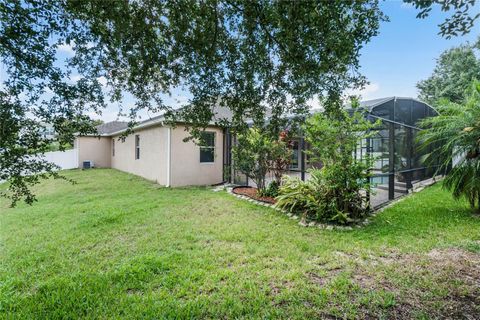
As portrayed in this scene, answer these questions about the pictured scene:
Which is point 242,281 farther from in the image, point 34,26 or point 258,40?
point 34,26

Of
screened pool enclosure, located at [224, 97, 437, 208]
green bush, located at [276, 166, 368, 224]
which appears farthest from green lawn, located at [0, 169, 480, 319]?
screened pool enclosure, located at [224, 97, 437, 208]

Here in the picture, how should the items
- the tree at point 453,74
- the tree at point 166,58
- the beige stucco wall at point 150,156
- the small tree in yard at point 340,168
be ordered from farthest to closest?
the tree at point 453,74 < the beige stucco wall at point 150,156 < the small tree in yard at point 340,168 < the tree at point 166,58

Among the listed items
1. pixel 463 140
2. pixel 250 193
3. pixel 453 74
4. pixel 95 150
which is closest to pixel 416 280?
pixel 463 140

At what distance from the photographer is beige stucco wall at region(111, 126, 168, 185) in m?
10.0

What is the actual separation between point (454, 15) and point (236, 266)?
137 inches

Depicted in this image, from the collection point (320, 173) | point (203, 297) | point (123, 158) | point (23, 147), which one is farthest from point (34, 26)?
point (123, 158)

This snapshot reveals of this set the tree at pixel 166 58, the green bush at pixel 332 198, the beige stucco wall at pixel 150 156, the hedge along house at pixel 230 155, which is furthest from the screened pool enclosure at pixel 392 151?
the tree at pixel 166 58

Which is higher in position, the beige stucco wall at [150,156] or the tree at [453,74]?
the tree at [453,74]

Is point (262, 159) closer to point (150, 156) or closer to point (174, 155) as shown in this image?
point (174, 155)

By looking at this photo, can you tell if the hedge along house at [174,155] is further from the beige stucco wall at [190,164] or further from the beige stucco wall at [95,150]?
the beige stucco wall at [95,150]

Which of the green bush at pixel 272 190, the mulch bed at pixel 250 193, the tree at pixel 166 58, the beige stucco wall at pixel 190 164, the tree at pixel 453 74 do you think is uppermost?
the tree at pixel 453 74

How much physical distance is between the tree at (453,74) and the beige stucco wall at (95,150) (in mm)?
22570

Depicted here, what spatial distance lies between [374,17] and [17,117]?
11.1 feet

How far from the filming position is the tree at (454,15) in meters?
1.94
